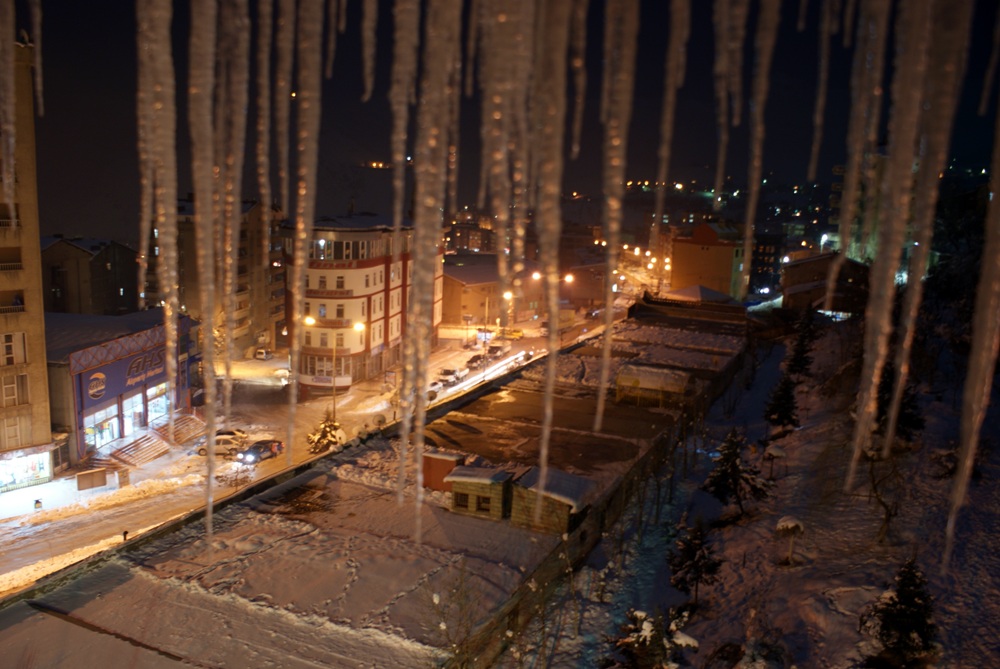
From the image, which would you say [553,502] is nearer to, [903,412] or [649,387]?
[903,412]

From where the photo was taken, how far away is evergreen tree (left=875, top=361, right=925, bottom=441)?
1152 centimetres

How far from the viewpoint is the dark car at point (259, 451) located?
1891 cm

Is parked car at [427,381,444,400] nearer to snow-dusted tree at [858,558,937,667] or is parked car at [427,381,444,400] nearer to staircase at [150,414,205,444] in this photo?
staircase at [150,414,205,444]

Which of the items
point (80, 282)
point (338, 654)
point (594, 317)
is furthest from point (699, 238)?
point (338, 654)

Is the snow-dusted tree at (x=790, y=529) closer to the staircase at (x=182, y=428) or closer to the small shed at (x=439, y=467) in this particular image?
the small shed at (x=439, y=467)

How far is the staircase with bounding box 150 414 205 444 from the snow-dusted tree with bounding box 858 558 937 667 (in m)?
18.9

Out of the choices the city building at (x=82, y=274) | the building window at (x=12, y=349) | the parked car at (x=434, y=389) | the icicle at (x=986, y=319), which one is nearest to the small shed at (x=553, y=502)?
the icicle at (x=986, y=319)

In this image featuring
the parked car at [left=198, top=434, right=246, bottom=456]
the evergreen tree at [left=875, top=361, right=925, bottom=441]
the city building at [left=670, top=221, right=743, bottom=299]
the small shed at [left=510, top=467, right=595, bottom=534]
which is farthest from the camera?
the city building at [left=670, top=221, right=743, bottom=299]

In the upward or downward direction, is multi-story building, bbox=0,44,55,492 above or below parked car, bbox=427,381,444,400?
above

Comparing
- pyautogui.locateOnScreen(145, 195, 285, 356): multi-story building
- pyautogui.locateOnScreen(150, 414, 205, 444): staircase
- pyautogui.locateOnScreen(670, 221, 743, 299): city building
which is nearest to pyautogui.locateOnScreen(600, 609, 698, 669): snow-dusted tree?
pyautogui.locateOnScreen(150, 414, 205, 444): staircase

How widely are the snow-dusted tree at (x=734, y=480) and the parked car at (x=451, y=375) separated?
15687 mm

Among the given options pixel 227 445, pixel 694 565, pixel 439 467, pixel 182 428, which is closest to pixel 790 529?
pixel 694 565

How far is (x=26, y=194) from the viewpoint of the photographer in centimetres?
1681

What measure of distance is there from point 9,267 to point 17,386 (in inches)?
113
